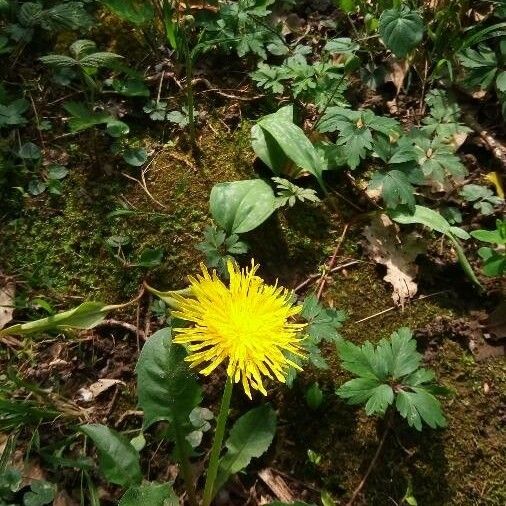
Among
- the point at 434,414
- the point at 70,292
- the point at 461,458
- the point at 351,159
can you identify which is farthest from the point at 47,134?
the point at 461,458

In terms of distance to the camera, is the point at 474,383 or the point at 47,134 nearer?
the point at 474,383

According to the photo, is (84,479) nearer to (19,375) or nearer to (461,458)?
(19,375)

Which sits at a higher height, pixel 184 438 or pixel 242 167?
pixel 242 167

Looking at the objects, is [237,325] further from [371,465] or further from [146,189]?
[146,189]

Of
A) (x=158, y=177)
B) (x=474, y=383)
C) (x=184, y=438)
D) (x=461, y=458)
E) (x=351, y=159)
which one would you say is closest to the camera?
(x=184, y=438)

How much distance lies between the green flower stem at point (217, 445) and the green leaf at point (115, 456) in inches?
7.9

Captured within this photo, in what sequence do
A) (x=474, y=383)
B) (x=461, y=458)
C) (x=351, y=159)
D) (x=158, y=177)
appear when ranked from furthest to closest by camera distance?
(x=158, y=177), (x=351, y=159), (x=474, y=383), (x=461, y=458)

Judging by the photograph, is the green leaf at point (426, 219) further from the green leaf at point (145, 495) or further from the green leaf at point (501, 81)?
the green leaf at point (145, 495)

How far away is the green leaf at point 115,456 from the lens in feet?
5.08

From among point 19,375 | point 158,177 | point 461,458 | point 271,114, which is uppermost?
point 271,114

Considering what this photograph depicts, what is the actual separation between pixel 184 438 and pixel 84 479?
34 cm

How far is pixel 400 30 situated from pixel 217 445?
168cm

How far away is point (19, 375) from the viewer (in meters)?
1.83

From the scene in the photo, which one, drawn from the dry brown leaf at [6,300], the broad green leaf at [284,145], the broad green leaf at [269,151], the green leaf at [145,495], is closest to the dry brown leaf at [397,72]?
the broad green leaf at [284,145]
